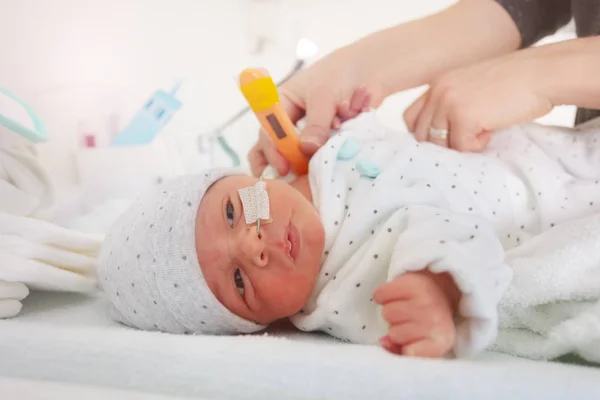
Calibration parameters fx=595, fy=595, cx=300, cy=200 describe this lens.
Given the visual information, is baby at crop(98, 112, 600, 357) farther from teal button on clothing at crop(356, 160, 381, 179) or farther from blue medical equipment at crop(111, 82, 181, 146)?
blue medical equipment at crop(111, 82, 181, 146)

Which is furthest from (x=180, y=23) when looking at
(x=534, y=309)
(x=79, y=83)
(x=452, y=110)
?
(x=534, y=309)

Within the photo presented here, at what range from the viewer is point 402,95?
1.56 metres

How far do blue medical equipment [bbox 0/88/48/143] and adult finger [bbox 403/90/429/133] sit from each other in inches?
21.1

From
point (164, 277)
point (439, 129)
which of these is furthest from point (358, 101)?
point (164, 277)

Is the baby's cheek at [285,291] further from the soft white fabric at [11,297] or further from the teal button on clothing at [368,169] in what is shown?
the soft white fabric at [11,297]

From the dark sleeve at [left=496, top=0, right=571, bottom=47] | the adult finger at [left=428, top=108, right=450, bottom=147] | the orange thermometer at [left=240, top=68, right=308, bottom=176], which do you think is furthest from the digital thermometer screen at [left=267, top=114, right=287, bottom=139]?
the dark sleeve at [left=496, top=0, right=571, bottom=47]

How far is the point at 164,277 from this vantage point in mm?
659

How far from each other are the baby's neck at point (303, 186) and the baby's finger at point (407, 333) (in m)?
0.31

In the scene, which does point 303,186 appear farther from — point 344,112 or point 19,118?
point 19,118

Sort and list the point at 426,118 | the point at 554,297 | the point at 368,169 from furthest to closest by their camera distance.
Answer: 1. the point at 426,118
2. the point at 368,169
3. the point at 554,297

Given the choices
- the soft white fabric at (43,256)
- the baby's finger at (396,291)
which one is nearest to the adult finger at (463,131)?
the baby's finger at (396,291)

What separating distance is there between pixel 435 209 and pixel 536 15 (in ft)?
1.66

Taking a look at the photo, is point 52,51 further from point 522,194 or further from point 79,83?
point 522,194

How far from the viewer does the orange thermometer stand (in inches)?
30.7
